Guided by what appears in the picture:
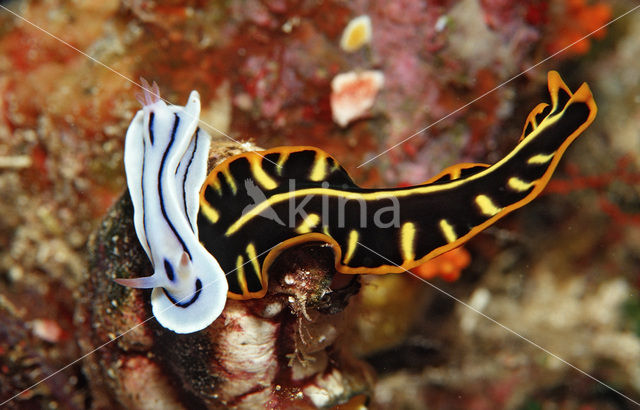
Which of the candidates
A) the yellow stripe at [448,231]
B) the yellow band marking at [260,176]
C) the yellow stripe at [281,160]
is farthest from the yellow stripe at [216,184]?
the yellow stripe at [448,231]

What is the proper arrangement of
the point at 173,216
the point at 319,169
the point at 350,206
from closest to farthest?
1. the point at 173,216
2. the point at 350,206
3. the point at 319,169

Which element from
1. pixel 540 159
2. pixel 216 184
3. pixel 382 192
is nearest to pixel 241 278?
pixel 216 184

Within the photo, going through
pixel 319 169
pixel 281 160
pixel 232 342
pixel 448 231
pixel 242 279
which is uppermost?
pixel 281 160

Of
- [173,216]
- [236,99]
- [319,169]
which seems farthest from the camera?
[236,99]

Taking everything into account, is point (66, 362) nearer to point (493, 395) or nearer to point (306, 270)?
point (306, 270)

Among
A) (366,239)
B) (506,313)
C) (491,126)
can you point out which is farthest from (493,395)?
(366,239)

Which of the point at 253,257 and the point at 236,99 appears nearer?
the point at 253,257

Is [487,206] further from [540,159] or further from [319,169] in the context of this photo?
[319,169]

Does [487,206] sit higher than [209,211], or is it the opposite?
[209,211]
